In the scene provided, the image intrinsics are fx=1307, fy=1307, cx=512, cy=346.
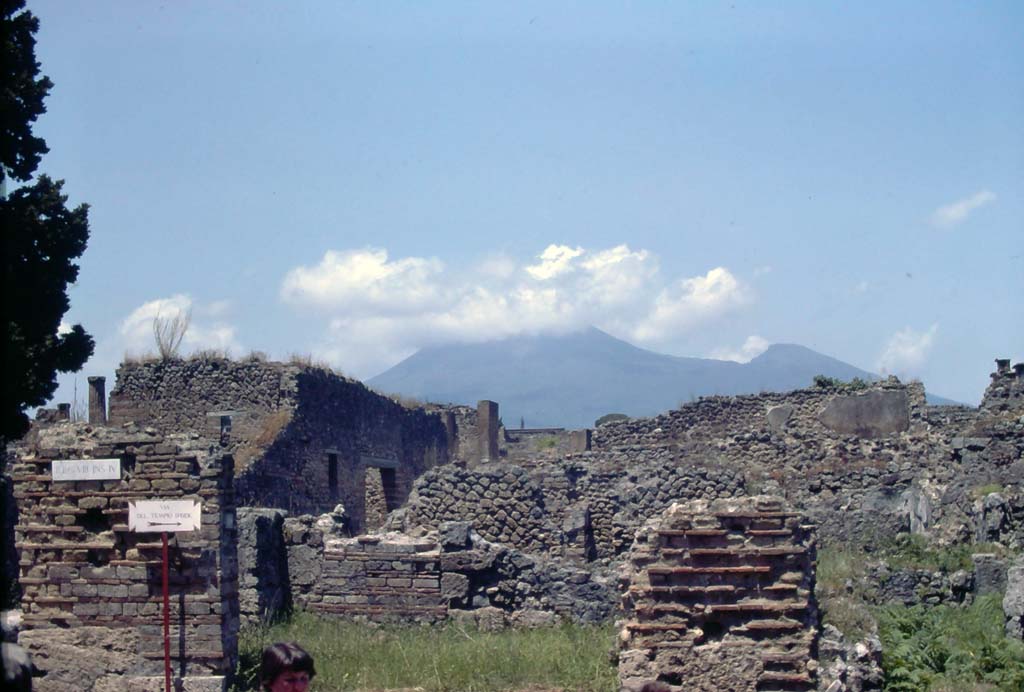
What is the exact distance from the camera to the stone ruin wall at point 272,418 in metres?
25.4

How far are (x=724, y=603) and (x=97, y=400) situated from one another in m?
22.6

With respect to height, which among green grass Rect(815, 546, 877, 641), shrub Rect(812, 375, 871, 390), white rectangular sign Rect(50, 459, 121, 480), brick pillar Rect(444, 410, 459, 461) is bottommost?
green grass Rect(815, 546, 877, 641)

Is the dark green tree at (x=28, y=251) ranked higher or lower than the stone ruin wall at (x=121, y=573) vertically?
higher

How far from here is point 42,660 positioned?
11.3m

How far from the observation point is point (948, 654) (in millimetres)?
13102

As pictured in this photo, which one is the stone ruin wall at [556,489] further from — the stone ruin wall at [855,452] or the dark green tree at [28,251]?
the dark green tree at [28,251]

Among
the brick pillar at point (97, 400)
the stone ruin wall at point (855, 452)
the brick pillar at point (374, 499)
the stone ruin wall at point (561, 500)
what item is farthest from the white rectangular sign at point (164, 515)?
the brick pillar at point (374, 499)

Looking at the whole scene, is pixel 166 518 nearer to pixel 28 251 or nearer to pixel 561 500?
pixel 28 251

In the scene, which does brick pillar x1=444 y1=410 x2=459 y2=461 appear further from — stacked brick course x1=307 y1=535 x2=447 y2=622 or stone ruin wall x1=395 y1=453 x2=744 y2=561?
stacked brick course x1=307 y1=535 x2=447 y2=622

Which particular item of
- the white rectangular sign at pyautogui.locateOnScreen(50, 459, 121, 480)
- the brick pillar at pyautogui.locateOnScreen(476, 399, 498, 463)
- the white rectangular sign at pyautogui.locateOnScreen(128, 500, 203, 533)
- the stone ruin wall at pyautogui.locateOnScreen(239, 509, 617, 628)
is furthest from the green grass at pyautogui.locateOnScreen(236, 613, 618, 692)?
the brick pillar at pyautogui.locateOnScreen(476, 399, 498, 463)

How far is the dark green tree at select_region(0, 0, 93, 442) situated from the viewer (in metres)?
18.6

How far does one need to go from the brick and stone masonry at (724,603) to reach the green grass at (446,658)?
28.5 inches

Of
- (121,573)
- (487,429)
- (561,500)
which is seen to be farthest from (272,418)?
(121,573)

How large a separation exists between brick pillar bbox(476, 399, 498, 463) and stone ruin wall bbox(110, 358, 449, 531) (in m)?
9.15
